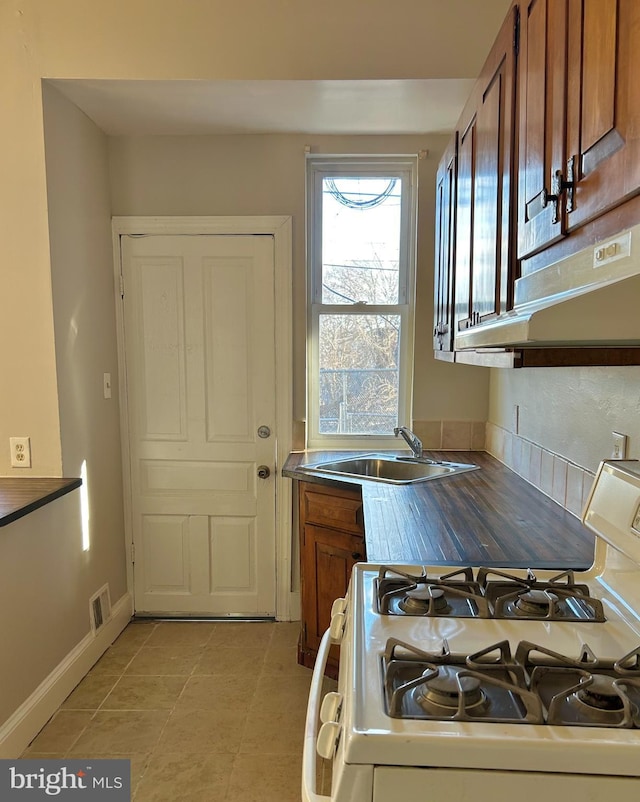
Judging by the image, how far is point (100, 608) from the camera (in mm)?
2717

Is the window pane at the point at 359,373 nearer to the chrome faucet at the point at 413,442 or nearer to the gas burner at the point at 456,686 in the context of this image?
the chrome faucet at the point at 413,442

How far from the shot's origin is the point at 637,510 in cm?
112

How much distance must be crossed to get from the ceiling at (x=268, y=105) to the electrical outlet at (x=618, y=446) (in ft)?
5.08

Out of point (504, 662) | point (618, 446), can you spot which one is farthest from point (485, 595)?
point (618, 446)

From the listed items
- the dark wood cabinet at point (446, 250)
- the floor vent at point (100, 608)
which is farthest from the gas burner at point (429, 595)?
the floor vent at point (100, 608)

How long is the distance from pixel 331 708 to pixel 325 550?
4.92 feet

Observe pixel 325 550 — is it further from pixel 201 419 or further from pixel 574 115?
pixel 574 115

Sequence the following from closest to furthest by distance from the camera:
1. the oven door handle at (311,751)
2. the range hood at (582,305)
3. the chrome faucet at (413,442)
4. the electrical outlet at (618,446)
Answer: the range hood at (582,305)
the oven door handle at (311,751)
the electrical outlet at (618,446)
the chrome faucet at (413,442)

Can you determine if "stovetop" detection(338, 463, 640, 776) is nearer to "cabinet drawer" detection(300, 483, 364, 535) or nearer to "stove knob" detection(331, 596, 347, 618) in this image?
"stove knob" detection(331, 596, 347, 618)

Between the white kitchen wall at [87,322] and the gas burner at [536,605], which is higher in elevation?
the white kitchen wall at [87,322]

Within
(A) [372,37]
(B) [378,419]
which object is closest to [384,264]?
(B) [378,419]

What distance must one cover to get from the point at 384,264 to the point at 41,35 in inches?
70.9

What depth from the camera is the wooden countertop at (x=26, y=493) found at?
1.97m

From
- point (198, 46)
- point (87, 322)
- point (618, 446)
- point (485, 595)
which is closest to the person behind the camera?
point (485, 595)
